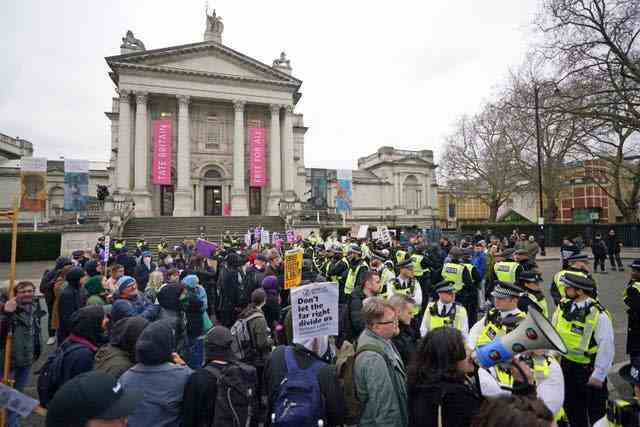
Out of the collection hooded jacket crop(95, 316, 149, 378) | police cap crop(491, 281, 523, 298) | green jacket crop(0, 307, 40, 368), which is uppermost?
police cap crop(491, 281, 523, 298)

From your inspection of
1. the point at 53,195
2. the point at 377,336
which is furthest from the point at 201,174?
the point at 377,336

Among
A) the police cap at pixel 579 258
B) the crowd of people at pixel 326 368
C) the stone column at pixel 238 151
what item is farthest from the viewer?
the stone column at pixel 238 151

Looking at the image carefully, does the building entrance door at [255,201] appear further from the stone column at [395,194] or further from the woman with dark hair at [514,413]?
the woman with dark hair at [514,413]

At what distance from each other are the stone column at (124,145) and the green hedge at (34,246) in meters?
7.47

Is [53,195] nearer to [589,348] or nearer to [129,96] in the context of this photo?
[129,96]

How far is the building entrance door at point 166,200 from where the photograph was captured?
3503 cm

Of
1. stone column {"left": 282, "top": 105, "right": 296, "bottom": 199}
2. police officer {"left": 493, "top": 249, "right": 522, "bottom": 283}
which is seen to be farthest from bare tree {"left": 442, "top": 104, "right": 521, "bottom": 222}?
police officer {"left": 493, "top": 249, "right": 522, "bottom": 283}

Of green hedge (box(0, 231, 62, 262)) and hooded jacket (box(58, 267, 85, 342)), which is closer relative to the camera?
hooded jacket (box(58, 267, 85, 342))

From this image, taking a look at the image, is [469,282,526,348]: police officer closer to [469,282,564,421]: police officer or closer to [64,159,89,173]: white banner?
[469,282,564,421]: police officer

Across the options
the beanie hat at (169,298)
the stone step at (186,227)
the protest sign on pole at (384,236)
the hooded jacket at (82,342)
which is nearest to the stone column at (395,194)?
the stone step at (186,227)

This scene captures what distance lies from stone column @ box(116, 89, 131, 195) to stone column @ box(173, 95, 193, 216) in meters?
4.36

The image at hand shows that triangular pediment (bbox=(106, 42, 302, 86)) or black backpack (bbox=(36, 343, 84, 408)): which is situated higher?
triangular pediment (bbox=(106, 42, 302, 86))

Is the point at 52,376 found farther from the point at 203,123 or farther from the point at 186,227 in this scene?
the point at 203,123

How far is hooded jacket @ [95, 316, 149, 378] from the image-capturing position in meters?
3.12
